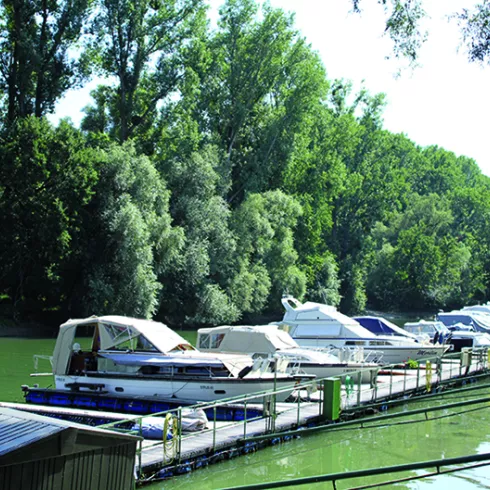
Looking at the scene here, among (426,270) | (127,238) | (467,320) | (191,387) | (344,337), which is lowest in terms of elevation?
(191,387)

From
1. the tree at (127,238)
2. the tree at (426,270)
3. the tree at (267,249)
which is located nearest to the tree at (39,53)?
the tree at (127,238)

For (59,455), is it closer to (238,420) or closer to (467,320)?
(238,420)

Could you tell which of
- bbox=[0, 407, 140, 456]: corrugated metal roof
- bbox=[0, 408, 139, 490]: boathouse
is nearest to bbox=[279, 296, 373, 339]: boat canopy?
bbox=[0, 408, 139, 490]: boathouse

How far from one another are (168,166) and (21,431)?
164 feet

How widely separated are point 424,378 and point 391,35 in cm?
1653

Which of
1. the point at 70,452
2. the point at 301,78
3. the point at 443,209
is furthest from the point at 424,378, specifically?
the point at 443,209

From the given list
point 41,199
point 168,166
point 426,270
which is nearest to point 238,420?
point 41,199

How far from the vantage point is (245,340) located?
27969 millimetres

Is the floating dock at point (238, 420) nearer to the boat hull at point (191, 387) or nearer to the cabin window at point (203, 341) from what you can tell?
the boat hull at point (191, 387)

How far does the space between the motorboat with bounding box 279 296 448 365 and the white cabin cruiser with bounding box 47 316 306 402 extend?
9709mm

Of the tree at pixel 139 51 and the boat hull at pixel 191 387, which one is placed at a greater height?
the tree at pixel 139 51

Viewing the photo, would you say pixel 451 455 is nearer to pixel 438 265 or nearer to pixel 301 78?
pixel 301 78

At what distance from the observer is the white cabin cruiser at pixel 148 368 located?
22203 millimetres

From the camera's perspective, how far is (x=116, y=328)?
955 inches
